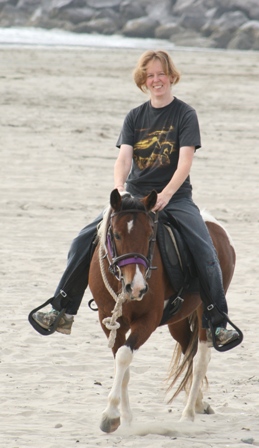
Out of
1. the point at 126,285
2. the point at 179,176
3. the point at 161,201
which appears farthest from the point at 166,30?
the point at 126,285

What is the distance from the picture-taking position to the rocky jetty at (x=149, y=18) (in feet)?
156

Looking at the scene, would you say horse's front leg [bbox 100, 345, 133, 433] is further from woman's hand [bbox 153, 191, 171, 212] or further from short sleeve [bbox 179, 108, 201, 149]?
short sleeve [bbox 179, 108, 201, 149]

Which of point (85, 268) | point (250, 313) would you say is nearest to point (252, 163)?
point (250, 313)

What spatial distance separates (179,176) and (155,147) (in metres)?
0.25

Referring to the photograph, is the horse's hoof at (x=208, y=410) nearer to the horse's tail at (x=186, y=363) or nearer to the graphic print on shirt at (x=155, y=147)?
the horse's tail at (x=186, y=363)

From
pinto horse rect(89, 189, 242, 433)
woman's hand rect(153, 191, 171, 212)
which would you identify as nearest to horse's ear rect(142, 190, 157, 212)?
pinto horse rect(89, 189, 242, 433)

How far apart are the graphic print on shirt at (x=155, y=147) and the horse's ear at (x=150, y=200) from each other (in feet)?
1.62

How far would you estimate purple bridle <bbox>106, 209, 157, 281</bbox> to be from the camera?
5.13 metres

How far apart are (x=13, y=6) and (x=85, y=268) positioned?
50.4 meters

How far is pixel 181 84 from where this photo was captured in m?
24.3

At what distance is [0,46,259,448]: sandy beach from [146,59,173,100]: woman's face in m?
2.04

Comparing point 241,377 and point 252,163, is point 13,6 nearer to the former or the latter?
A: point 252,163

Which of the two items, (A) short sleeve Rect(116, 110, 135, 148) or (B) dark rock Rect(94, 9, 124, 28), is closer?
(A) short sleeve Rect(116, 110, 135, 148)

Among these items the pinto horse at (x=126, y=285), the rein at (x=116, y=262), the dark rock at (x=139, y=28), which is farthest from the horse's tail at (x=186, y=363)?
the dark rock at (x=139, y=28)
